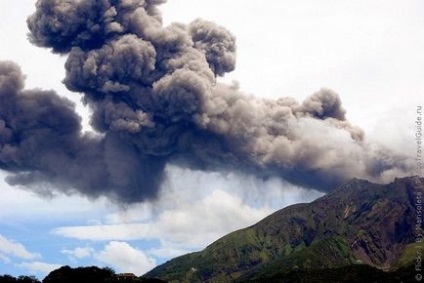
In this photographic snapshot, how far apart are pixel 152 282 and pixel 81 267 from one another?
71.8 ft

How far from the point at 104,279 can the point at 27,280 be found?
21570 mm

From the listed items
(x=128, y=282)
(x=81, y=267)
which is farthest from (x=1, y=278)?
(x=128, y=282)

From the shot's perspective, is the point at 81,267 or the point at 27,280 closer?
the point at 27,280

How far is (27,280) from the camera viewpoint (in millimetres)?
165875

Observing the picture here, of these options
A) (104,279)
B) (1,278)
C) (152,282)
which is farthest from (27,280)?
(152,282)

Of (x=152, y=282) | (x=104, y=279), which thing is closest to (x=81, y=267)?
(x=104, y=279)

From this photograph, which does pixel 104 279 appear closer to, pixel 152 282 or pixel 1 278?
pixel 152 282

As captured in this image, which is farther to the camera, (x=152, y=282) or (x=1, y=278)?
(x=152, y=282)

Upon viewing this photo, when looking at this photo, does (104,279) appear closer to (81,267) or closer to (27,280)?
(81,267)

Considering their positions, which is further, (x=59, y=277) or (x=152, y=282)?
(x=152, y=282)

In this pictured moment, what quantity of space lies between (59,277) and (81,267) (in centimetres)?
1467

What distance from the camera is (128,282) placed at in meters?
174

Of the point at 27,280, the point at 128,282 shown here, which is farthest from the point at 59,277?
the point at 128,282

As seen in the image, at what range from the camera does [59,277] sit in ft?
540
